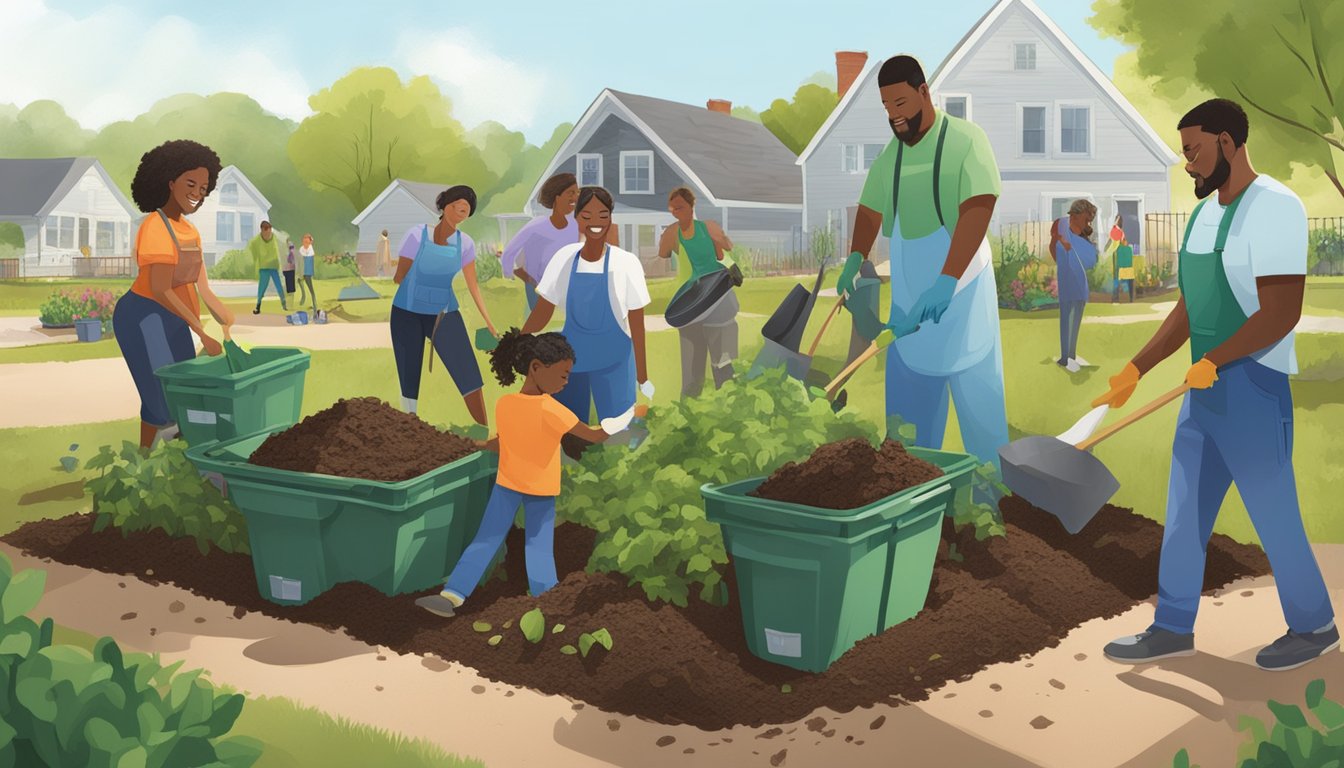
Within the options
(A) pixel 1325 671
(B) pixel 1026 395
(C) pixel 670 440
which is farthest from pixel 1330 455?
(C) pixel 670 440

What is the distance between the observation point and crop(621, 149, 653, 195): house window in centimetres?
3656

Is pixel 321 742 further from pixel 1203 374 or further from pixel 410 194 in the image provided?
pixel 410 194

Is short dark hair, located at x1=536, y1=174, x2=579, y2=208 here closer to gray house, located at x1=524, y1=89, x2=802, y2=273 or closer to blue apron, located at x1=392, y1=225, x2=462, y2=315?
blue apron, located at x1=392, y1=225, x2=462, y2=315

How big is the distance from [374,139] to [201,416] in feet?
191

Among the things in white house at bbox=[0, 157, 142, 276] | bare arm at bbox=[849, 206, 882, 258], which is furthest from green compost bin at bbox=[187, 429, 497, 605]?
white house at bbox=[0, 157, 142, 276]

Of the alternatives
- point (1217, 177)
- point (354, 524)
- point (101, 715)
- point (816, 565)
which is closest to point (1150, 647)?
point (816, 565)

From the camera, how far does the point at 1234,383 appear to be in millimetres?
5098

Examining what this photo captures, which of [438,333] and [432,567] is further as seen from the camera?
[438,333]

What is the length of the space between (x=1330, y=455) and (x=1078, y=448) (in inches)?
202

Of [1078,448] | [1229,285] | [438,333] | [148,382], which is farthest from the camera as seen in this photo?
[438,333]

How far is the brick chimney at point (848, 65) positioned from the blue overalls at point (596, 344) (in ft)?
109

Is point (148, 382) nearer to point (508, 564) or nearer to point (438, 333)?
point (438, 333)

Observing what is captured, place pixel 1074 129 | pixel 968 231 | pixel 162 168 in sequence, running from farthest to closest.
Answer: pixel 1074 129 → pixel 162 168 → pixel 968 231

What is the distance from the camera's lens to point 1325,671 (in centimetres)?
523
